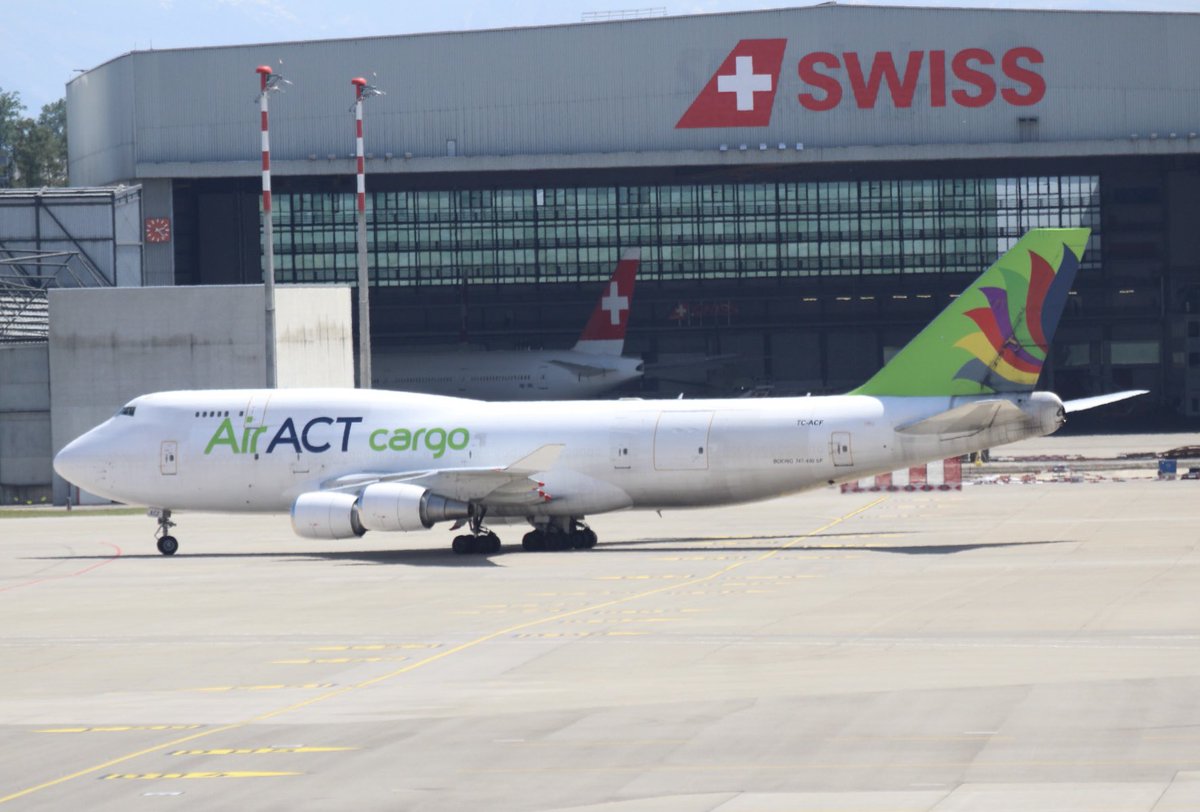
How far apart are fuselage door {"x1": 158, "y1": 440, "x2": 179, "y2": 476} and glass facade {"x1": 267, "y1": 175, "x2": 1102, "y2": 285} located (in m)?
55.9

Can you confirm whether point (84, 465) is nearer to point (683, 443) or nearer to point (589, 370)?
point (683, 443)

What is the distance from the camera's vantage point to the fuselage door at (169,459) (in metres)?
44.8

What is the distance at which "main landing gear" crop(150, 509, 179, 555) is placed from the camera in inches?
1775

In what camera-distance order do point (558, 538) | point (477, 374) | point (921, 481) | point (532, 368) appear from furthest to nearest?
point (477, 374), point (532, 368), point (921, 481), point (558, 538)

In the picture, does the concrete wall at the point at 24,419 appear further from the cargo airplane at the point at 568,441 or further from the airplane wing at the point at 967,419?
the airplane wing at the point at 967,419

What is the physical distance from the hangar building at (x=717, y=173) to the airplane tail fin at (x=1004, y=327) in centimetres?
4305

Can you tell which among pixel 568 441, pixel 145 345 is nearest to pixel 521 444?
pixel 568 441

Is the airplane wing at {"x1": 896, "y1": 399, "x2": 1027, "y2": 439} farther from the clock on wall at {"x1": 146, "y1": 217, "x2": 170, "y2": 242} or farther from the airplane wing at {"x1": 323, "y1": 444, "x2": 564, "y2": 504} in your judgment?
the clock on wall at {"x1": 146, "y1": 217, "x2": 170, "y2": 242}

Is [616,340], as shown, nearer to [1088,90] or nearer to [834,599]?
[1088,90]

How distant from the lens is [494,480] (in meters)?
41.4

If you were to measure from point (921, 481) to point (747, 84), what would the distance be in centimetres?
2803

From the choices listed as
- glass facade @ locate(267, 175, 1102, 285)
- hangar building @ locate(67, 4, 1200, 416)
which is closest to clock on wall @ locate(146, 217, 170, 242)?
hangar building @ locate(67, 4, 1200, 416)

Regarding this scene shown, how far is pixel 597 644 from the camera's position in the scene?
25359 millimetres

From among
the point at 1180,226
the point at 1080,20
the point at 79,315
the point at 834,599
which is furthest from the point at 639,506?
the point at 1180,226
